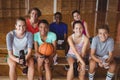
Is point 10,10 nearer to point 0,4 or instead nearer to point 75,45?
point 0,4

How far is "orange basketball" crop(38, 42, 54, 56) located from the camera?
10.5ft

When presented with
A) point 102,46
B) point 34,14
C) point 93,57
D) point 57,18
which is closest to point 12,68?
point 34,14

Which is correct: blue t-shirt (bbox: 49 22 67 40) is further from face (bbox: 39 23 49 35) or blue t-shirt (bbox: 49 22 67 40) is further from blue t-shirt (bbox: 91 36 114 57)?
blue t-shirt (bbox: 91 36 114 57)

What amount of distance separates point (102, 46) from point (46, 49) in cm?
77

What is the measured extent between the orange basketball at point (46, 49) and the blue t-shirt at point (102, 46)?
0.57 m

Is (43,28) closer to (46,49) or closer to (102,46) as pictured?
(46,49)

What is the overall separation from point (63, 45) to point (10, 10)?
258 inches

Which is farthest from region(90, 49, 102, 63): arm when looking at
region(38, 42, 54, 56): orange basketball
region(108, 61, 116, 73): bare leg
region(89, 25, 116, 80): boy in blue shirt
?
region(38, 42, 54, 56): orange basketball

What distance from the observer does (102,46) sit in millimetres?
3295

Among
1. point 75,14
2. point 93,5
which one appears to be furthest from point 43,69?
point 93,5

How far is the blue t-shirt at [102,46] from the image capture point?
10.7 ft

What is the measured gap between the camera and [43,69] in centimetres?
326

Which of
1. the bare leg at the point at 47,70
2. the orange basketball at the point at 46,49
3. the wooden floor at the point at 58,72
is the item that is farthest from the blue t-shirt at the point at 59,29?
the bare leg at the point at 47,70

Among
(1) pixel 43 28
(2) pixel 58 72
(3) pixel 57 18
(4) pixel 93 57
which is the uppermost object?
(3) pixel 57 18
